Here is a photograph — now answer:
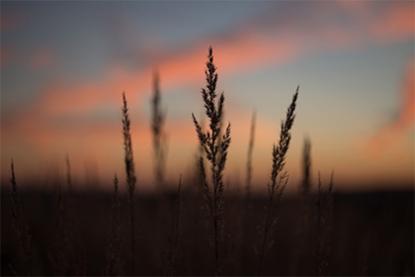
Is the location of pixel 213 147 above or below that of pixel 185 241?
above

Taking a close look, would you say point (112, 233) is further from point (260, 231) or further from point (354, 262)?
point (354, 262)

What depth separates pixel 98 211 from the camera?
10586 mm

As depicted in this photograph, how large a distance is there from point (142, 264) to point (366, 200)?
51.8 ft

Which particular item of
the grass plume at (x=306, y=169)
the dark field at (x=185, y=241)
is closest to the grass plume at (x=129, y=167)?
the dark field at (x=185, y=241)

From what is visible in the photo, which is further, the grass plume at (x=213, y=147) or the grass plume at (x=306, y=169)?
the grass plume at (x=306, y=169)

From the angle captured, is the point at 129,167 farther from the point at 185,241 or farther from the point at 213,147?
the point at 185,241

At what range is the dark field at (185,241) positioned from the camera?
3.42 meters

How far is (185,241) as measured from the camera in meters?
5.68

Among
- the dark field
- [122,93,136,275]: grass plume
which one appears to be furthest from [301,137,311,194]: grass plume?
[122,93,136,275]: grass plume

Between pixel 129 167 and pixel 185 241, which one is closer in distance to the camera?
pixel 129 167

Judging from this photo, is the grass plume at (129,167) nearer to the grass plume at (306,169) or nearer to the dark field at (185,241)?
the dark field at (185,241)

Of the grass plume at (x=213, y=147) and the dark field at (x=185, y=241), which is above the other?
the grass plume at (x=213, y=147)

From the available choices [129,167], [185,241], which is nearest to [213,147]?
[129,167]

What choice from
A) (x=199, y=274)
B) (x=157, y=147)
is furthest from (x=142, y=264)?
(x=157, y=147)
